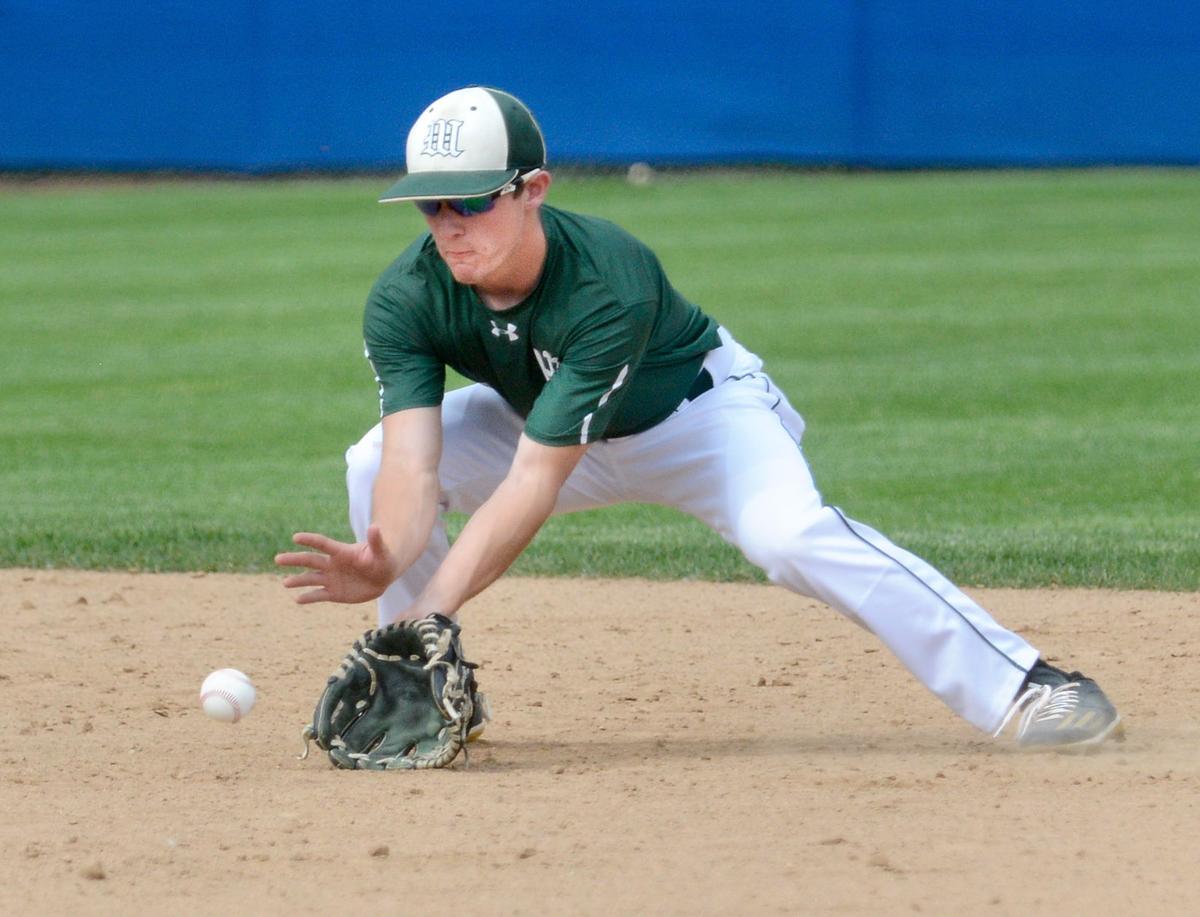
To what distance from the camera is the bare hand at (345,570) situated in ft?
12.6

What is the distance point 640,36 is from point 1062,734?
1656cm

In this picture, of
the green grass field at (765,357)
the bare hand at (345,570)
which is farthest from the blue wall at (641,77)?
the bare hand at (345,570)

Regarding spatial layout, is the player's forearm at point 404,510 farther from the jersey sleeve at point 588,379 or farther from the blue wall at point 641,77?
the blue wall at point 641,77

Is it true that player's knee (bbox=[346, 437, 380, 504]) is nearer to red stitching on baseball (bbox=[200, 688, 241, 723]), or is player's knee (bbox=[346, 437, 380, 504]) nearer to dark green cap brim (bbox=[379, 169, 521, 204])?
red stitching on baseball (bbox=[200, 688, 241, 723])

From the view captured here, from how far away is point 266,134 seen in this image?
20344 millimetres

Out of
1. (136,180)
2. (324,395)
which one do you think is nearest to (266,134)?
(136,180)

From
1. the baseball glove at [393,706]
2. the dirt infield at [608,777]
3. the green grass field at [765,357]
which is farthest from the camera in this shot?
the green grass field at [765,357]

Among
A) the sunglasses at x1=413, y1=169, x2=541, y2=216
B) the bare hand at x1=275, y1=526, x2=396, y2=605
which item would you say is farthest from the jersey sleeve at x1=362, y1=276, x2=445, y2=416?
the bare hand at x1=275, y1=526, x2=396, y2=605

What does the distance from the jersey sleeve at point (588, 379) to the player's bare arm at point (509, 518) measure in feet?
0.13

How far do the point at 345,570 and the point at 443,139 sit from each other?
952mm

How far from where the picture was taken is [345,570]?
12.9 feet

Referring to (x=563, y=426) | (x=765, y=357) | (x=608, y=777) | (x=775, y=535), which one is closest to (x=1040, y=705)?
(x=775, y=535)

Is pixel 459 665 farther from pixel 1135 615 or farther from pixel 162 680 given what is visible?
pixel 1135 615

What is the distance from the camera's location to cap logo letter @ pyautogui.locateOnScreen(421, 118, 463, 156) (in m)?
3.88
